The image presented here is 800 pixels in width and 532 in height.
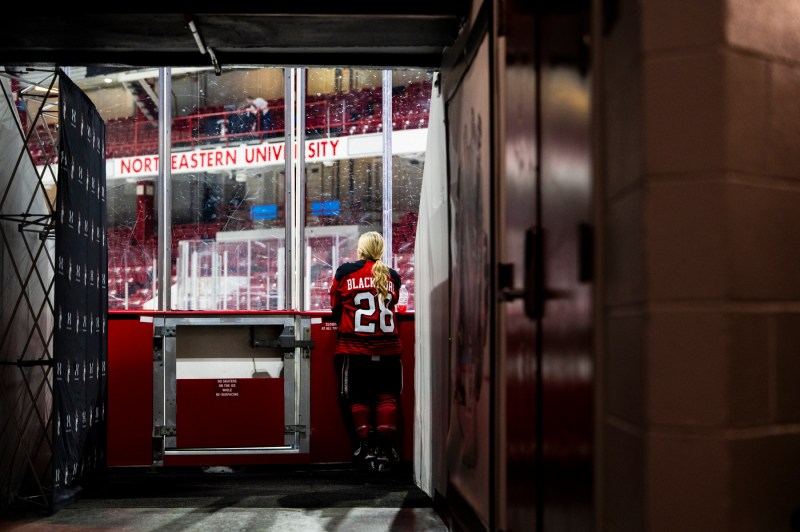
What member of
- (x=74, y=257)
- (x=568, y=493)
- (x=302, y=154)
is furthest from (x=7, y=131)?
(x=568, y=493)

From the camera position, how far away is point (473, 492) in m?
3.22

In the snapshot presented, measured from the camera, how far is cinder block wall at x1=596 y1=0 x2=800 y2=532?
161 centimetres

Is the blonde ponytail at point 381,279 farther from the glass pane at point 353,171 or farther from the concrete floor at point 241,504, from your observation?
the concrete floor at point 241,504

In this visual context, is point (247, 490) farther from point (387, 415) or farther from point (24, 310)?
point (24, 310)

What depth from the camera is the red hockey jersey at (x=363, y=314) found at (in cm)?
566

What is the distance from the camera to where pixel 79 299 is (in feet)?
16.0

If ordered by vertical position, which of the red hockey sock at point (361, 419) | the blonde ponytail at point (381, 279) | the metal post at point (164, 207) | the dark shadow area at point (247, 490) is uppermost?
the metal post at point (164, 207)

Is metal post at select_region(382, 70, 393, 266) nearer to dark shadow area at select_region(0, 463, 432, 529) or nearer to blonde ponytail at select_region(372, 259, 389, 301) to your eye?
blonde ponytail at select_region(372, 259, 389, 301)

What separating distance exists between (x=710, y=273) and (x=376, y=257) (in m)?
4.31

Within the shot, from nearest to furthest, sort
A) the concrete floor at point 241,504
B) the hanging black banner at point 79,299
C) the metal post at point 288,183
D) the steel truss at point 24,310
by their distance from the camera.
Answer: the concrete floor at point 241,504 < the hanging black banner at point 79,299 < the steel truss at point 24,310 < the metal post at point 288,183

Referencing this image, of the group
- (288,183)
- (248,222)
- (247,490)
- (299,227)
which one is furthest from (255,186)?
(247,490)

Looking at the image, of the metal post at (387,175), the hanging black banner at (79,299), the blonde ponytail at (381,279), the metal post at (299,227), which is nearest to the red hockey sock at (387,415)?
the blonde ponytail at (381,279)

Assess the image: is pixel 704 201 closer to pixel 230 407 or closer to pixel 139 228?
pixel 230 407

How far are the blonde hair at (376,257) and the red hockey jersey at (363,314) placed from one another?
4 cm
